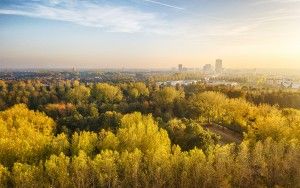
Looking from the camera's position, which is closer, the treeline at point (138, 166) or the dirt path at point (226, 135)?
the treeline at point (138, 166)

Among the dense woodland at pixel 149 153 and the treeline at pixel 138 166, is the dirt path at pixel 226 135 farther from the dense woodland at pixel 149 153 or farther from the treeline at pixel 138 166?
the treeline at pixel 138 166

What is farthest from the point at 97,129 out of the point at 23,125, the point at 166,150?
the point at 166,150

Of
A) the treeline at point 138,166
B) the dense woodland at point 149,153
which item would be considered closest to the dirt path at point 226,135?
the dense woodland at point 149,153

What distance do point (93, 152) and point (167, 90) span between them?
51.6m

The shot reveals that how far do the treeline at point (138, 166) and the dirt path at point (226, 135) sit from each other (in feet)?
35.7

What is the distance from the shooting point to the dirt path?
5025cm

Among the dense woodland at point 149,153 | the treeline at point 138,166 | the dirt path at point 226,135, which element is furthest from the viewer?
the dirt path at point 226,135

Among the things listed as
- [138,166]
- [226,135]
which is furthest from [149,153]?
[226,135]

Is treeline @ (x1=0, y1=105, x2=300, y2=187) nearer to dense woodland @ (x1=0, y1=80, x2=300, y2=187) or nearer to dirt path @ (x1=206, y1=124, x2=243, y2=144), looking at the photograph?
dense woodland @ (x1=0, y1=80, x2=300, y2=187)

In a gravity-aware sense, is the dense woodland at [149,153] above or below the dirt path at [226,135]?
above

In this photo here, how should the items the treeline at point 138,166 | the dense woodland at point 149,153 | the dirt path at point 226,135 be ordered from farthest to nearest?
1. the dirt path at point 226,135
2. the dense woodland at point 149,153
3. the treeline at point 138,166

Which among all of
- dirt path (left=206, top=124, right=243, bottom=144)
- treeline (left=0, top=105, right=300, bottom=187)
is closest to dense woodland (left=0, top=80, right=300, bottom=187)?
treeline (left=0, top=105, right=300, bottom=187)

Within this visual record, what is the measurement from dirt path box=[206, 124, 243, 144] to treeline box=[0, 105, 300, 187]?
1087cm

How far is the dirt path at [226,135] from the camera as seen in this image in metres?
50.3
